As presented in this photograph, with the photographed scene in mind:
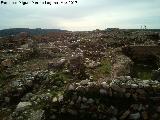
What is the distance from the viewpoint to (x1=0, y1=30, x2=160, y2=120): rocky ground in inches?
356

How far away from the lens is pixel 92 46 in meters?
22.8

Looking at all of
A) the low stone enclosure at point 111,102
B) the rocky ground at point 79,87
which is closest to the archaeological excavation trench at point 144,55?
the rocky ground at point 79,87

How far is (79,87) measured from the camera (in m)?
9.30

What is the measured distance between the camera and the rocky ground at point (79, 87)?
29.6ft

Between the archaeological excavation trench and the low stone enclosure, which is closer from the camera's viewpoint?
the low stone enclosure

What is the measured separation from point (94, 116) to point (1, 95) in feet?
15.3

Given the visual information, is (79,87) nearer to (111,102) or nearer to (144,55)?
(111,102)

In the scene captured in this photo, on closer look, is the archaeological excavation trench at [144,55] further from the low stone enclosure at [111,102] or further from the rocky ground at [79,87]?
the low stone enclosure at [111,102]

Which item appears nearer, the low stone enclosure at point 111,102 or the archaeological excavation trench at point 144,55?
the low stone enclosure at point 111,102

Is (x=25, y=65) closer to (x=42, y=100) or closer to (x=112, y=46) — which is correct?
(x=42, y=100)

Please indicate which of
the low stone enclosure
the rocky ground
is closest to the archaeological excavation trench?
the rocky ground

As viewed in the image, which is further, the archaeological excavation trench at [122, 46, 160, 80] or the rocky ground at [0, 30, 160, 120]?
the archaeological excavation trench at [122, 46, 160, 80]

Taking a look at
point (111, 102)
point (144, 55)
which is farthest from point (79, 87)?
point (144, 55)

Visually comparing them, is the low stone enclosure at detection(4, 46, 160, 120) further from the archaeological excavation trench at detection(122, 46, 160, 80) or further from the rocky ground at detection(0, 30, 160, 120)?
the archaeological excavation trench at detection(122, 46, 160, 80)
